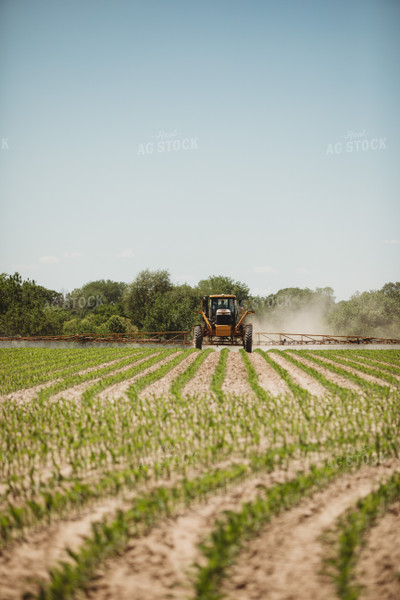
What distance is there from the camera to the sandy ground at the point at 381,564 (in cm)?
340

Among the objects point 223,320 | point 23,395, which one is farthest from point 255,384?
point 223,320

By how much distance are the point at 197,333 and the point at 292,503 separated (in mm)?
18483

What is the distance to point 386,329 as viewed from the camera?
2876 inches

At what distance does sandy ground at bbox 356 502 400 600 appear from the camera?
134 inches

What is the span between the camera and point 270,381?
44.4ft

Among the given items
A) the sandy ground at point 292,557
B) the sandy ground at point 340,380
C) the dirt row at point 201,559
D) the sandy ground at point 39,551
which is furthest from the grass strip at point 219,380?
the sandy ground at point 39,551

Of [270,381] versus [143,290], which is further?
[143,290]

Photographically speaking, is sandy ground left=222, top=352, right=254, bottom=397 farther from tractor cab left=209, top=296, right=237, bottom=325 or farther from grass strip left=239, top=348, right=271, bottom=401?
tractor cab left=209, top=296, right=237, bottom=325

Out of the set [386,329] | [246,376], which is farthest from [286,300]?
[246,376]

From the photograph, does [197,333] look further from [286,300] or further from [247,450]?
[286,300]

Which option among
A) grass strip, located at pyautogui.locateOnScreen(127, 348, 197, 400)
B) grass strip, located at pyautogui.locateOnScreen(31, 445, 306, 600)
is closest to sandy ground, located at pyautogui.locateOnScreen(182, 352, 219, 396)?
grass strip, located at pyautogui.locateOnScreen(127, 348, 197, 400)

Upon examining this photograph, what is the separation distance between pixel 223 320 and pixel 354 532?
18.2m

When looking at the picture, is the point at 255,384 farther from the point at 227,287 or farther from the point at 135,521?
the point at 227,287

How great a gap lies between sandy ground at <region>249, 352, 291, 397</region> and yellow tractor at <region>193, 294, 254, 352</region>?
416 cm
